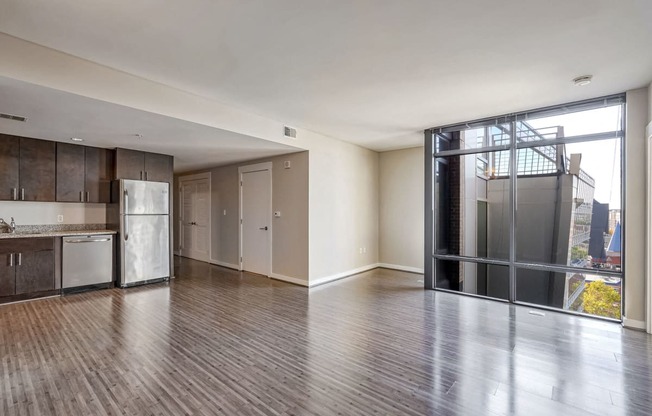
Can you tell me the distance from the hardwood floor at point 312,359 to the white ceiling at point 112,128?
231 cm

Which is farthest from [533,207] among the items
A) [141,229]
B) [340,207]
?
[141,229]

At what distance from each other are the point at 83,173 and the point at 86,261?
1453 mm

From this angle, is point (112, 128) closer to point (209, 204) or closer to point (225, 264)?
point (209, 204)

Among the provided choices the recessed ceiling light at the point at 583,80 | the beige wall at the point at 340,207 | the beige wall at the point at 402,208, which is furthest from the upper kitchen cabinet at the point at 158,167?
the recessed ceiling light at the point at 583,80

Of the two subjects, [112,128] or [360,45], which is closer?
[360,45]

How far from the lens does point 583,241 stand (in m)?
3.94

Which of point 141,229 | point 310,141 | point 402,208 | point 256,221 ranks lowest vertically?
point 141,229

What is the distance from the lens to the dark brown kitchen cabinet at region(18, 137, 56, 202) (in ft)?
14.8

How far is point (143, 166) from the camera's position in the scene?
217 inches

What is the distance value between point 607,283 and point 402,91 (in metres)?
3.40

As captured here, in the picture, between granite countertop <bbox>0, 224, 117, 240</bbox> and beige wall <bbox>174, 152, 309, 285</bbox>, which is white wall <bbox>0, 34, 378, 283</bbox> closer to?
beige wall <bbox>174, 152, 309, 285</bbox>

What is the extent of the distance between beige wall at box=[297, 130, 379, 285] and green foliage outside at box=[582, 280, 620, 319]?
3.60 m

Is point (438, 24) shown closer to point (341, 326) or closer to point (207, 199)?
point (341, 326)

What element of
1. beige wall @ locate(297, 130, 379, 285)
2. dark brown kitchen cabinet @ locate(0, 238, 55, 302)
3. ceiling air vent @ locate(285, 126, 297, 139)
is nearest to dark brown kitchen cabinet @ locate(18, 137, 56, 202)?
dark brown kitchen cabinet @ locate(0, 238, 55, 302)
